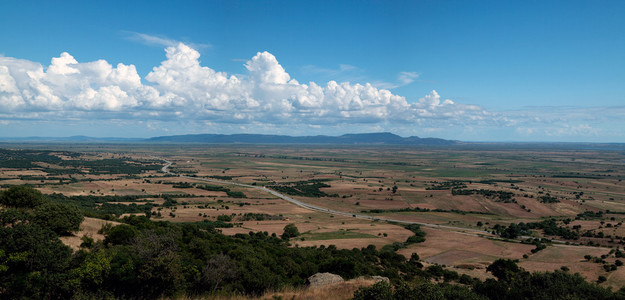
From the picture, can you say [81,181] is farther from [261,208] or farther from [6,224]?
[6,224]

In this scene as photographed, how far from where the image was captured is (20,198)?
35094 mm

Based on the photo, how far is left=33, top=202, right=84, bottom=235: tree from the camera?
2831 cm

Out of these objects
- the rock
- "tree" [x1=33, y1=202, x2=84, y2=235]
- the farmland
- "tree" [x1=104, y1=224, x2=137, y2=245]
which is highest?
"tree" [x1=33, y1=202, x2=84, y2=235]

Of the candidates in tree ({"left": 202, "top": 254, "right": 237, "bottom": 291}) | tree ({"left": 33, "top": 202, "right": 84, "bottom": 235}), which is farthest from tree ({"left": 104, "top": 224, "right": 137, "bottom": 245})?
tree ({"left": 202, "top": 254, "right": 237, "bottom": 291})

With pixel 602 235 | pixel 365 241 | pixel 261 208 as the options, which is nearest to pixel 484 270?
pixel 365 241

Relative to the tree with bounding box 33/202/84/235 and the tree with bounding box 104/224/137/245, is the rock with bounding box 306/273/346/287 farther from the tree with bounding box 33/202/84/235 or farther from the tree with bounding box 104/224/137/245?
the tree with bounding box 33/202/84/235

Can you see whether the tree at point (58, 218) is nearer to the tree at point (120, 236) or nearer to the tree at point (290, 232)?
the tree at point (120, 236)

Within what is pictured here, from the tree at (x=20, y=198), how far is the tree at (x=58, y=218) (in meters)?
7.69

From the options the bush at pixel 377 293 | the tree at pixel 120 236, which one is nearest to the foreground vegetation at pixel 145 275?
the bush at pixel 377 293

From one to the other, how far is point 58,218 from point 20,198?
10625 millimetres

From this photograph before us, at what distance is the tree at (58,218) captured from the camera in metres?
28.3

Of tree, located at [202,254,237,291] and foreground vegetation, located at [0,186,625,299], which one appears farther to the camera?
tree, located at [202,254,237,291]

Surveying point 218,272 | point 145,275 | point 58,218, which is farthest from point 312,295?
point 58,218

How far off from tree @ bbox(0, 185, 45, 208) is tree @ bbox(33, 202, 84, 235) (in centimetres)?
769
